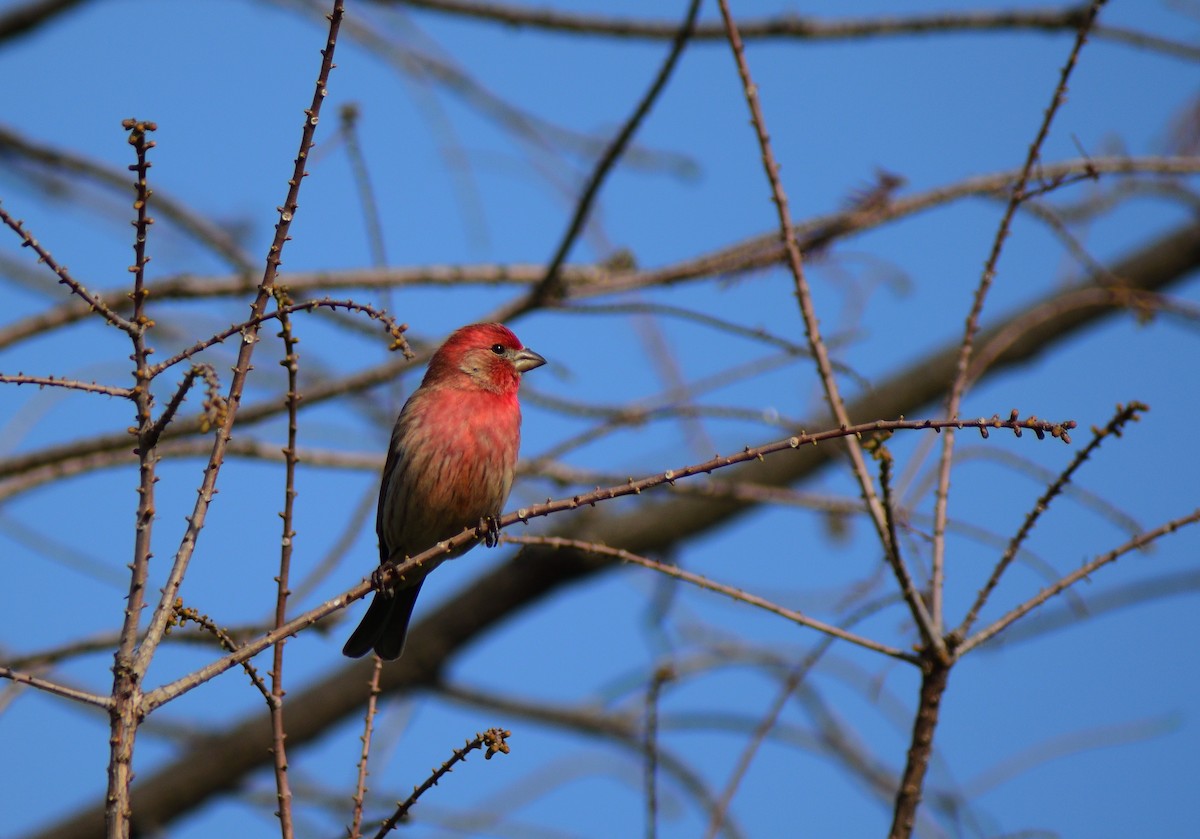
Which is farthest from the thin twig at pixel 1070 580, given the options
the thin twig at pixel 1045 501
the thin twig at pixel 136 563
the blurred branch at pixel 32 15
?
the blurred branch at pixel 32 15

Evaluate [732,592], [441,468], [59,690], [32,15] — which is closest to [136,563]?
[59,690]

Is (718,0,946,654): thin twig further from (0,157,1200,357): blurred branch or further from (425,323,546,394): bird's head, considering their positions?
(425,323,546,394): bird's head

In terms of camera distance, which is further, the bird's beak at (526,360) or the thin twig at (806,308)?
the bird's beak at (526,360)

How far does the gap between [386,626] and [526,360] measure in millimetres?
1347

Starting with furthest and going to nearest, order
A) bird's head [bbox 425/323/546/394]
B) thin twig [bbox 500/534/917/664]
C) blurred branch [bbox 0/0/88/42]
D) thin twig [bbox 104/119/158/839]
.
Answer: blurred branch [bbox 0/0/88/42]
bird's head [bbox 425/323/546/394]
thin twig [bbox 500/534/917/664]
thin twig [bbox 104/119/158/839]

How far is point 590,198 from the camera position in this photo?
16.7 feet

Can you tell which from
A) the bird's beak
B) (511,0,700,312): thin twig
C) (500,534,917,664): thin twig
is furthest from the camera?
the bird's beak

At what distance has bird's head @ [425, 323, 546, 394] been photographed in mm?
5891

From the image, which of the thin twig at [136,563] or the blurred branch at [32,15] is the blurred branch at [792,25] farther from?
the thin twig at [136,563]

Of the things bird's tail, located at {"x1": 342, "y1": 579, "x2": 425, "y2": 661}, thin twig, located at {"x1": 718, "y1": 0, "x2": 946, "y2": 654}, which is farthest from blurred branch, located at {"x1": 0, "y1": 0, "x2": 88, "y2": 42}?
thin twig, located at {"x1": 718, "y1": 0, "x2": 946, "y2": 654}

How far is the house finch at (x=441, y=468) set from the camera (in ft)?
17.9

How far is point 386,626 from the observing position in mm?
5672

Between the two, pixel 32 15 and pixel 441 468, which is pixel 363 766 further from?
pixel 32 15

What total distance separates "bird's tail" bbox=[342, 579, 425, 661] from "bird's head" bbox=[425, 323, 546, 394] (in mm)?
904
